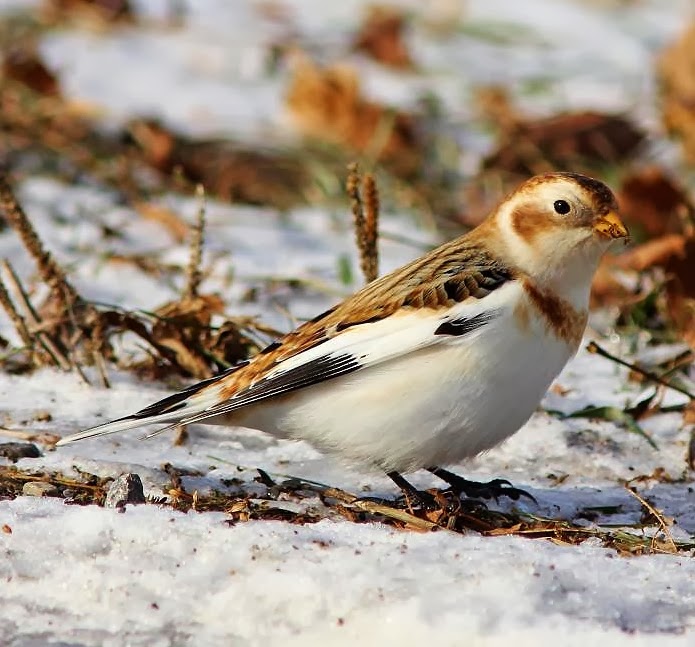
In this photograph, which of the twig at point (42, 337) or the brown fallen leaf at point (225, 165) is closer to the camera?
the twig at point (42, 337)

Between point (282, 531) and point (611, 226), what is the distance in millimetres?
1143

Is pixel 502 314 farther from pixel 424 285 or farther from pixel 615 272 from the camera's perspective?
pixel 615 272

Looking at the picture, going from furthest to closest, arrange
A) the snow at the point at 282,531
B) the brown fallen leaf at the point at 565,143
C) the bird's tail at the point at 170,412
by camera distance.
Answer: the brown fallen leaf at the point at 565,143 → the bird's tail at the point at 170,412 → the snow at the point at 282,531

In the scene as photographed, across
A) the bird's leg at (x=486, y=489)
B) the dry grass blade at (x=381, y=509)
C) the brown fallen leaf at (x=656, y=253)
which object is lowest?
the bird's leg at (x=486, y=489)

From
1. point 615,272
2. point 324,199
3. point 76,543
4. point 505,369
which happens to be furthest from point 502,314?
point 324,199

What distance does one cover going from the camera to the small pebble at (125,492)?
289 cm

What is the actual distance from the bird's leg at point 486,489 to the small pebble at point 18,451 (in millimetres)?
942

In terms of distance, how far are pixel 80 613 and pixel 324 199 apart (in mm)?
3592

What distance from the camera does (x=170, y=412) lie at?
3209 millimetres

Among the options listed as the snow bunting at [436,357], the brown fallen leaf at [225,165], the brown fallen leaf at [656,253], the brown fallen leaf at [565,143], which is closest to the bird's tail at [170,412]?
the snow bunting at [436,357]

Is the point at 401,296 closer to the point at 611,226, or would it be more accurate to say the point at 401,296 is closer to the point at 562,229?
the point at 562,229

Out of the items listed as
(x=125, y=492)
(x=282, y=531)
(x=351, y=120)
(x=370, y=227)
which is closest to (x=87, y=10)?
(x=351, y=120)

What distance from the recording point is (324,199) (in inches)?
232

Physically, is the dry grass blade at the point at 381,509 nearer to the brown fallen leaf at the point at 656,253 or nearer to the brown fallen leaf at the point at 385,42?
the brown fallen leaf at the point at 656,253
